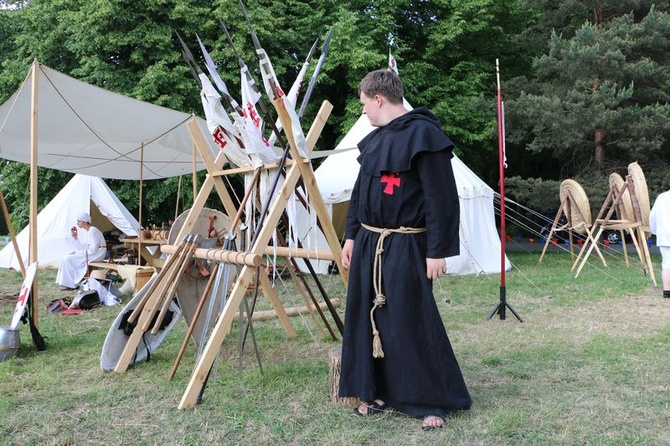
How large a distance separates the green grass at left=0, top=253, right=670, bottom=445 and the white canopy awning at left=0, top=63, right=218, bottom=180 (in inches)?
73.0

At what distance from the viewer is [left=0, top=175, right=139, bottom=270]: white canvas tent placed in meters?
9.84

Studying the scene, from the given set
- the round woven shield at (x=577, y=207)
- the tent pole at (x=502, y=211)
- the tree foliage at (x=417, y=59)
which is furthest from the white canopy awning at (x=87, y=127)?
the round woven shield at (x=577, y=207)

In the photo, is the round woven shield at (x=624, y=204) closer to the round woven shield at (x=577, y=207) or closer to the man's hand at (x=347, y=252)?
the round woven shield at (x=577, y=207)

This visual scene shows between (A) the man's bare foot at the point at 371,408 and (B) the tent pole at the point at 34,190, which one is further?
(B) the tent pole at the point at 34,190

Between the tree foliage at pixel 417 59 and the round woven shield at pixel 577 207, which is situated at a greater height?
the tree foliage at pixel 417 59

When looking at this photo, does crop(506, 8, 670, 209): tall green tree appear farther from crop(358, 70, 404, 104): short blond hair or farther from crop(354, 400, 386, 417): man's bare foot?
crop(354, 400, 386, 417): man's bare foot

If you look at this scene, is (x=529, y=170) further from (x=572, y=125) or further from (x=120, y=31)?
(x=120, y=31)

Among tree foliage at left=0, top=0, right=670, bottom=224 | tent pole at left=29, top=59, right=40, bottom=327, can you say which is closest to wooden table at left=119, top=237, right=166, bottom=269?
tree foliage at left=0, top=0, right=670, bottom=224

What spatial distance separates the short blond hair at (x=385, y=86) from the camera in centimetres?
255

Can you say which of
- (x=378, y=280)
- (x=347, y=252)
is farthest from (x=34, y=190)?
(x=378, y=280)

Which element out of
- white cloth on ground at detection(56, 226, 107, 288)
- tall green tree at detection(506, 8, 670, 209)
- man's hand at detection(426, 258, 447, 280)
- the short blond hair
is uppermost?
tall green tree at detection(506, 8, 670, 209)

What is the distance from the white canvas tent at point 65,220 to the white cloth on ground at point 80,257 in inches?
81.8

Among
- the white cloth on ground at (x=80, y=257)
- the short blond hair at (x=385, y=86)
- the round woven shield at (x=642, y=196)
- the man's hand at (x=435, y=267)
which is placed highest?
the short blond hair at (x=385, y=86)

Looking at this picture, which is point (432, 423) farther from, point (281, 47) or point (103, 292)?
point (281, 47)
